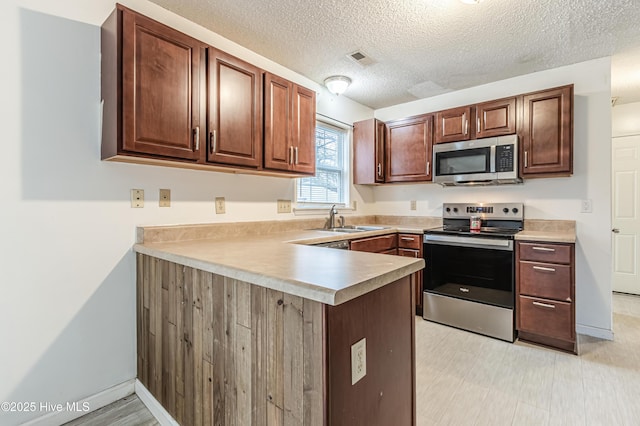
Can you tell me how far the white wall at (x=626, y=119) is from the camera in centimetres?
369

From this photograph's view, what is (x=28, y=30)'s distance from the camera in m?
1.53

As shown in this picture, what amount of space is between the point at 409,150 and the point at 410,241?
1.07 meters

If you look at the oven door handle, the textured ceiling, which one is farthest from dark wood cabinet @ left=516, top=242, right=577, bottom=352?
the textured ceiling

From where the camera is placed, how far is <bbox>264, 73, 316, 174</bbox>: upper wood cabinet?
2264mm

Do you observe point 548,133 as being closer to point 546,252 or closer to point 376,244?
point 546,252

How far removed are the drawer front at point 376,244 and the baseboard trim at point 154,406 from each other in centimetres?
167

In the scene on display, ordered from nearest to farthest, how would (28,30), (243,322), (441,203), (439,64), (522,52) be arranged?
(243,322), (28,30), (522,52), (439,64), (441,203)

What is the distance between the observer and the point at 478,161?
2.97 metres

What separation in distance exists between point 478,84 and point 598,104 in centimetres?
104

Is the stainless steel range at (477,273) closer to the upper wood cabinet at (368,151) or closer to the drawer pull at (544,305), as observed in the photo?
the drawer pull at (544,305)

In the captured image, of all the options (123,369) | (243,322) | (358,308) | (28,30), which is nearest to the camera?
(358,308)

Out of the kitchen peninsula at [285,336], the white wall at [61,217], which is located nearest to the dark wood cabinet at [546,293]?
the kitchen peninsula at [285,336]

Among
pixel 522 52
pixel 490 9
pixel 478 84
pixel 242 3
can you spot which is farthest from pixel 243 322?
pixel 478 84

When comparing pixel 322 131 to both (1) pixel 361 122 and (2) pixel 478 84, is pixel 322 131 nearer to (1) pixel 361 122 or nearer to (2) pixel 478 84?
(1) pixel 361 122
